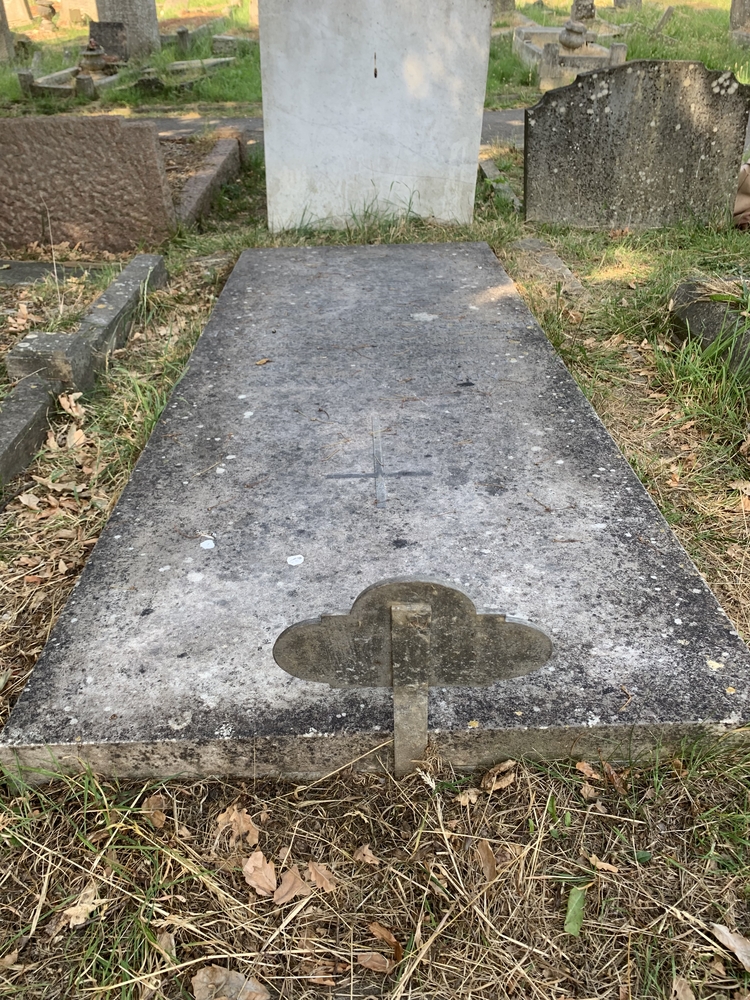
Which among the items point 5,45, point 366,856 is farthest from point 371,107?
point 5,45

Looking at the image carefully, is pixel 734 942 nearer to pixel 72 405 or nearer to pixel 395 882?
pixel 395 882

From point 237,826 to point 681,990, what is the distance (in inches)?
33.6

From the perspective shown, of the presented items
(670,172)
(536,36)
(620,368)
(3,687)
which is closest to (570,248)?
(670,172)

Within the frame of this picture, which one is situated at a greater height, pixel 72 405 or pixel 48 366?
pixel 48 366

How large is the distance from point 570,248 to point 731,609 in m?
2.96

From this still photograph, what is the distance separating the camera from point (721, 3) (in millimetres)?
15992

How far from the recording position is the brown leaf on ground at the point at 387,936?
1380 millimetres

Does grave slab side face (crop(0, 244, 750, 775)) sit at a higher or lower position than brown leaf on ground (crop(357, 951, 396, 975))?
higher

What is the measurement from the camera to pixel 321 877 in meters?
1.49

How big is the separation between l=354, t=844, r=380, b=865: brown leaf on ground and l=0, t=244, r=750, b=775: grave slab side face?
18cm

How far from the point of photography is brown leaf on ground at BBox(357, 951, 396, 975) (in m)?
1.37

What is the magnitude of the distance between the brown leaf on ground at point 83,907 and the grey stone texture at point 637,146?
4406mm

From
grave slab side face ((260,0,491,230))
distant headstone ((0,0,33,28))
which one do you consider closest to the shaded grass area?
grave slab side face ((260,0,491,230))

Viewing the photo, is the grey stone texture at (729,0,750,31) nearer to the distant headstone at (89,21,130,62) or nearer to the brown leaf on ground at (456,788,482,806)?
the distant headstone at (89,21,130,62)
